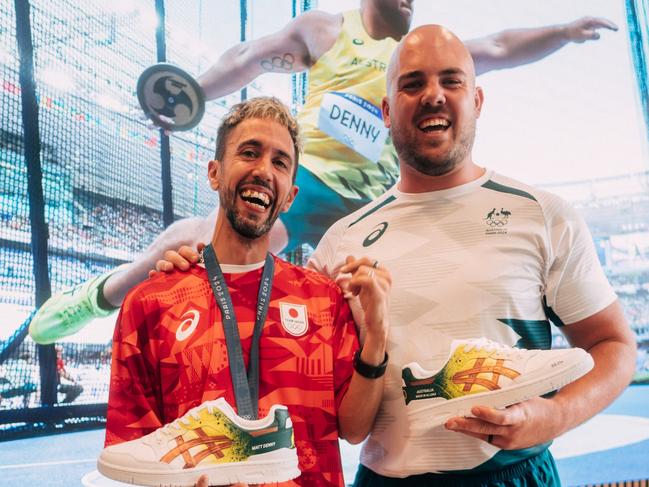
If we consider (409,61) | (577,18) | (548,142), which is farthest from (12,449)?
(577,18)

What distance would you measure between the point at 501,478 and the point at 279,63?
94.6 inches

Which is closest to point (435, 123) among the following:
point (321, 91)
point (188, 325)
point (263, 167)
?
point (263, 167)

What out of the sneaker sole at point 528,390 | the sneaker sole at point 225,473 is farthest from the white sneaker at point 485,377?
the sneaker sole at point 225,473

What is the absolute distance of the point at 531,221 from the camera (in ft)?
3.63

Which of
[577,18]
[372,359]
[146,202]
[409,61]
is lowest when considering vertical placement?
[372,359]

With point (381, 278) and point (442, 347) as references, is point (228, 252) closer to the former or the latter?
point (381, 278)

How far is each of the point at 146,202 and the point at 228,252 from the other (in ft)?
5.78

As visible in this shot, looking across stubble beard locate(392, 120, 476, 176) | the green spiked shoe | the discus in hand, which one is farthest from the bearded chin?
the discus in hand

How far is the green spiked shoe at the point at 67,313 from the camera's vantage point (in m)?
2.35

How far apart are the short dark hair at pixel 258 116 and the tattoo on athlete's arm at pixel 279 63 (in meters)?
1.73

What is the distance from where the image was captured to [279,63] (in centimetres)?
285

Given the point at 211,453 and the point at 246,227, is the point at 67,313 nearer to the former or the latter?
the point at 246,227

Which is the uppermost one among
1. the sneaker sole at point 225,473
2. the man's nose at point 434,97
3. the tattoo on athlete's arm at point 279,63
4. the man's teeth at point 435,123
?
the tattoo on athlete's arm at point 279,63

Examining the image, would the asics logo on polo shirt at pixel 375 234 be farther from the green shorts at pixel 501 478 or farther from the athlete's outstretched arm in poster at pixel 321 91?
the athlete's outstretched arm in poster at pixel 321 91
